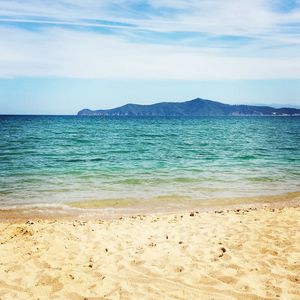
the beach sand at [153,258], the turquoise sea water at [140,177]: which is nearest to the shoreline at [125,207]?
the turquoise sea water at [140,177]

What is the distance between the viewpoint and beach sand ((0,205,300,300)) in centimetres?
552

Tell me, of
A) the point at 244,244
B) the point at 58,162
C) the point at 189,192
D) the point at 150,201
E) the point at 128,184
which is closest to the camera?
the point at 244,244

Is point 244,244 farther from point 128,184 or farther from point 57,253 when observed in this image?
point 128,184

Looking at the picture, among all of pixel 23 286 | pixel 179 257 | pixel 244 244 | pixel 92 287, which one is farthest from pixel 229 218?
pixel 23 286

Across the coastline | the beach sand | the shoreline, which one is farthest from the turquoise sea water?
the beach sand

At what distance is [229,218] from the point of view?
395 inches

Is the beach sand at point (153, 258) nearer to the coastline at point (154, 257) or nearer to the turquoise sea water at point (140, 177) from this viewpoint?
the coastline at point (154, 257)

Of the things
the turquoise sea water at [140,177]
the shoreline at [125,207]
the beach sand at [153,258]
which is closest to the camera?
the beach sand at [153,258]

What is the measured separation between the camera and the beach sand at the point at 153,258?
5520mm

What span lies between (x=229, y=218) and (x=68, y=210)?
209 inches

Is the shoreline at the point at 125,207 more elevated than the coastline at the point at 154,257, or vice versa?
the coastline at the point at 154,257

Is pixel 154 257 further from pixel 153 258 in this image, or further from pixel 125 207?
pixel 125 207

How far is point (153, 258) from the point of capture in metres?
6.86

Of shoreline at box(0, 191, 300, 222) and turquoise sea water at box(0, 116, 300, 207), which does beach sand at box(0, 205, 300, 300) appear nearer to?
shoreline at box(0, 191, 300, 222)
